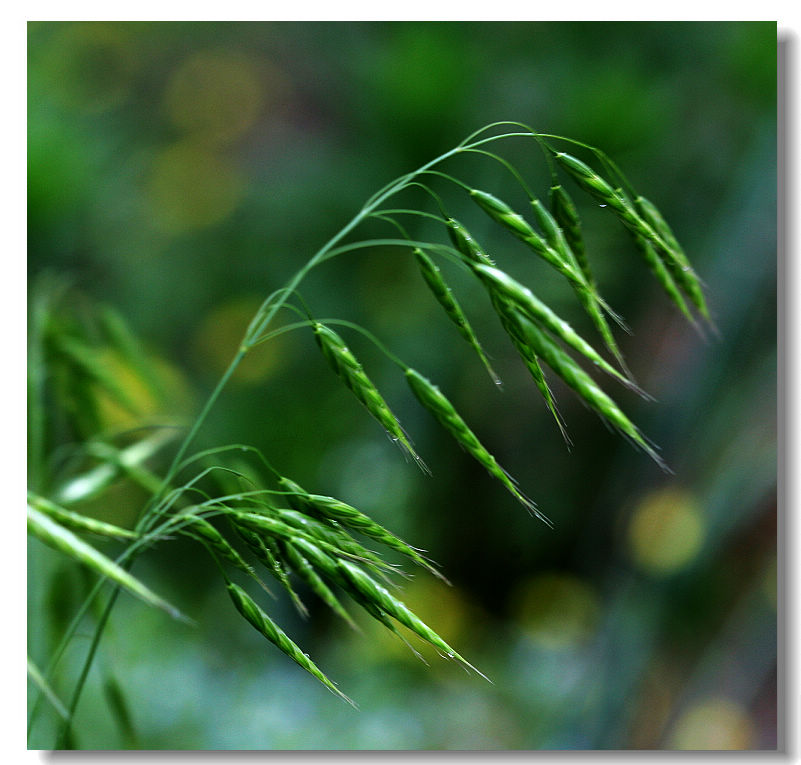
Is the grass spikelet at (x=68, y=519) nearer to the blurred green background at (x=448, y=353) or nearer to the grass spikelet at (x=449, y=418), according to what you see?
the grass spikelet at (x=449, y=418)

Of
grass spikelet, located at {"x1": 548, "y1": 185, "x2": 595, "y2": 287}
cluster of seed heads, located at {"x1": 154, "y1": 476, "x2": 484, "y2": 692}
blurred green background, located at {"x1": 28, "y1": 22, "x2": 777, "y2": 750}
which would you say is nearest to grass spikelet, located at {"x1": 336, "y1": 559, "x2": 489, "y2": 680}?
cluster of seed heads, located at {"x1": 154, "y1": 476, "x2": 484, "y2": 692}

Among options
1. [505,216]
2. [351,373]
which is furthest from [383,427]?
[505,216]

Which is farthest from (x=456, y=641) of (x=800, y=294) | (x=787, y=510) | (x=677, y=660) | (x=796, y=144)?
(x=796, y=144)

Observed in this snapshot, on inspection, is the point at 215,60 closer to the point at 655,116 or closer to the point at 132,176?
the point at 132,176

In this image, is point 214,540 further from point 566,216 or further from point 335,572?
point 566,216

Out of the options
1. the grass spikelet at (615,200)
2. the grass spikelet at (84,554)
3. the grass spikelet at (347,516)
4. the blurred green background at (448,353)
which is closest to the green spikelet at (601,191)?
the grass spikelet at (615,200)

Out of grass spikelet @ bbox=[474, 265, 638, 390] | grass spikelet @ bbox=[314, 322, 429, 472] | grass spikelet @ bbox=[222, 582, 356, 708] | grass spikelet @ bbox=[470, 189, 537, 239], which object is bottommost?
grass spikelet @ bbox=[222, 582, 356, 708]

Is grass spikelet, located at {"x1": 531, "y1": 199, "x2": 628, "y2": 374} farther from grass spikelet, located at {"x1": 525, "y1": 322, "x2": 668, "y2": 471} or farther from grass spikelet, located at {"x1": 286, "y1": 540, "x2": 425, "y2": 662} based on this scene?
grass spikelet, located at {"x1": 286, "y1": 540, "x2": 425, "y2": 662}
